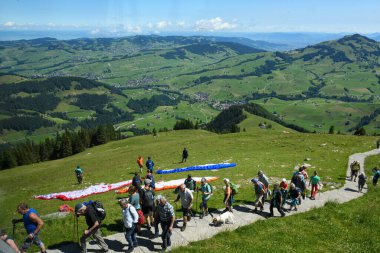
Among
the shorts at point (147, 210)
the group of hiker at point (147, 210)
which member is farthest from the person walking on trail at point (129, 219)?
the shorts at point (147, 210)

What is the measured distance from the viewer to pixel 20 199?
47094 millimetres

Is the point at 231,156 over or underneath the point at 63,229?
underneath

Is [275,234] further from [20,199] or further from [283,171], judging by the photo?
[20,199]

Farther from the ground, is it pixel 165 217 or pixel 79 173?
pixel 165 217

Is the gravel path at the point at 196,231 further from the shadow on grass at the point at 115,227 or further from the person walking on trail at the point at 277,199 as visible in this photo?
the person walking on trail at the point at 277,199

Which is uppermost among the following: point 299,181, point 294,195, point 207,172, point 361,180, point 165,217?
point 165,217

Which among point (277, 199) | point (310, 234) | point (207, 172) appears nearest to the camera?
point (310, 234)

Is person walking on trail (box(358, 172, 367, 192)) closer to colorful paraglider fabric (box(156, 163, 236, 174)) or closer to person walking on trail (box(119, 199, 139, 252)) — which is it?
colorful paraglider fabric (box(156, 163, 236, 174))

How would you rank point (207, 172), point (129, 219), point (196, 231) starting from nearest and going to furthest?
point (129, 219) < point (196, 231) < point (207, 172)

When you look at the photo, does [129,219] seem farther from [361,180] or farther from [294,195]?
[361,180]

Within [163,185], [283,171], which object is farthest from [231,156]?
[163,185]

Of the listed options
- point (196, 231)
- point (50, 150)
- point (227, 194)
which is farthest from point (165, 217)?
point (50, 150)

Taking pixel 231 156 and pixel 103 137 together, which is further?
pixel 103 137

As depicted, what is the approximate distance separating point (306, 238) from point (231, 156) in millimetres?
37049
